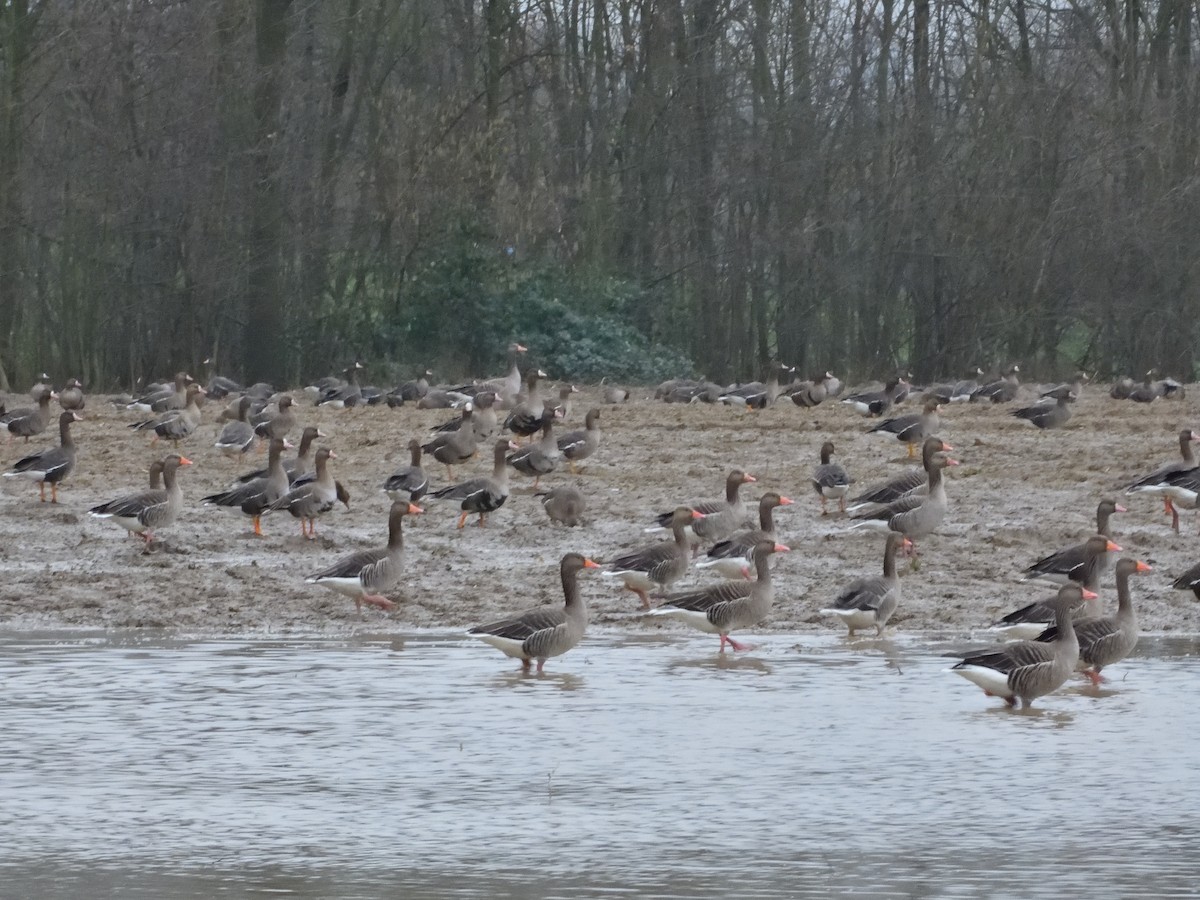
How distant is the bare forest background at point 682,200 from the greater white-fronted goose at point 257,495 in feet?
57.2

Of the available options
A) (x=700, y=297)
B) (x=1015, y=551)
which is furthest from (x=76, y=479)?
(x=700, y=297)

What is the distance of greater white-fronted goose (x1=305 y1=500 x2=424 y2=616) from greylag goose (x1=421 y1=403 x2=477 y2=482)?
5.94 m

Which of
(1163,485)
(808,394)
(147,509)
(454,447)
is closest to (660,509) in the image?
(454,447)

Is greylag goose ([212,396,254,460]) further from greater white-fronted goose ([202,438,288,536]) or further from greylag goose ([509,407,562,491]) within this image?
greater white-fronted goose ([202,438,288,536])

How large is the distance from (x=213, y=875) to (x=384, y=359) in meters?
29.8

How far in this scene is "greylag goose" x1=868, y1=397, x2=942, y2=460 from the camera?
2247 cm

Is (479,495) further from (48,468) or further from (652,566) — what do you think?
(48,468)

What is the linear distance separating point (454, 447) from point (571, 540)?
405 cm

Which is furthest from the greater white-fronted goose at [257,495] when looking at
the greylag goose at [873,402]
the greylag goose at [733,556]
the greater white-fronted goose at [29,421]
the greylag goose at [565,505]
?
the greylag goose at [873,402]

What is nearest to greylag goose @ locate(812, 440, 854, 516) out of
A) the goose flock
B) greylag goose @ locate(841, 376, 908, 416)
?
the goose flock

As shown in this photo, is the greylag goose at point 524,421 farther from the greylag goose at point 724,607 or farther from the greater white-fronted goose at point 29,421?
the greylag goose at point 724,607

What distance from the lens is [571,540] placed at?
17188mm

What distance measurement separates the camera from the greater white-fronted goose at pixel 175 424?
2344 cm

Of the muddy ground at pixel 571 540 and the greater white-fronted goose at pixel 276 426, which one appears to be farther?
the greater white-fronted goose at pixel 276 426
